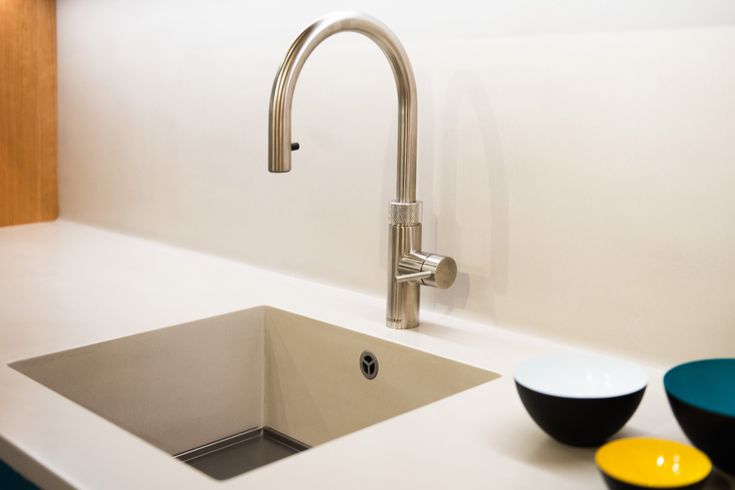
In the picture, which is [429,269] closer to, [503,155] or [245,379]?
[503,155]

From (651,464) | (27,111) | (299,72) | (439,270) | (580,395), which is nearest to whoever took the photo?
(651,464)

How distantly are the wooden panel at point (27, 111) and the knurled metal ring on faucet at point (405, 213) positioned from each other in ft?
3.90

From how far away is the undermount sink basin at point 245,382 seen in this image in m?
1.12

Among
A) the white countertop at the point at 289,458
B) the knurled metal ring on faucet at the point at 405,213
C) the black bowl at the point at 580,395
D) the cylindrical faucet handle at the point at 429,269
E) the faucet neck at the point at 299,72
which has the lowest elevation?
the white countertop at the point at 289,458

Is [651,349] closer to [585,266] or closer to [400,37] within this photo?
[585,266]

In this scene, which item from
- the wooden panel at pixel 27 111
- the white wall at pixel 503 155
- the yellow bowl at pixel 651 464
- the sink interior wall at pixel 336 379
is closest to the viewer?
the yellow bowl at pixel 651 464

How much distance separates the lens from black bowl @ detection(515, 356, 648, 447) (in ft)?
2.54

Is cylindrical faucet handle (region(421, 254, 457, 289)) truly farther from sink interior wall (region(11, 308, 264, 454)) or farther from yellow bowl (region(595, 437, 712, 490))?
yellow bowl (region(595, 437, 712, 490))

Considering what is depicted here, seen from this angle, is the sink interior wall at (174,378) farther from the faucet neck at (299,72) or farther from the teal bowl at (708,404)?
the teal bowl at (708,404)

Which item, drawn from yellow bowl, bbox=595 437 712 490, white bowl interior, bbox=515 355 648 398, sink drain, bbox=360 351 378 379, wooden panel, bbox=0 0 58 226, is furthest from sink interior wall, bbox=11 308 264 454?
wooden panel, bbox=0 0 58 226

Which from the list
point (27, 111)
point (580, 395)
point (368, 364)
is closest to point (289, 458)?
point (580, 395)

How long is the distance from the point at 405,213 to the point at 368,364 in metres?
0.21

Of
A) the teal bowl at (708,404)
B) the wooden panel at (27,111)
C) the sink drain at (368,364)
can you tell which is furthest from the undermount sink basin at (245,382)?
the wooden panel at (27,111)

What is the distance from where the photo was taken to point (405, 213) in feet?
3.78
